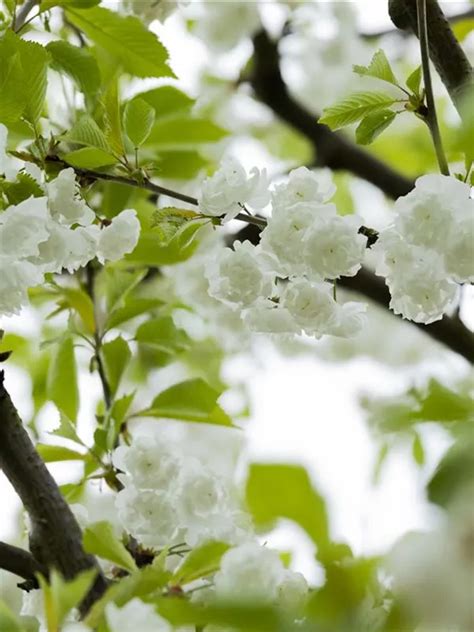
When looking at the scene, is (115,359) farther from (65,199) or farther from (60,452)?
(65,199)

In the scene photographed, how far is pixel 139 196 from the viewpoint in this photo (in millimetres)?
1196

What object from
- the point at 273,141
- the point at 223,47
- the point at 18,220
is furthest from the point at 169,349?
the point at 273,141

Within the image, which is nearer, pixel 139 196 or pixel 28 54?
pixel 28 54

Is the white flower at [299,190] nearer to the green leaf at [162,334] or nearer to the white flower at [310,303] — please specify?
the white flower at [310,303]

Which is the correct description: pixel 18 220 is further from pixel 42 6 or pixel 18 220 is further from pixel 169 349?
pixel 169 349

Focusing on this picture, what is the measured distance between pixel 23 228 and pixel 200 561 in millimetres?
244

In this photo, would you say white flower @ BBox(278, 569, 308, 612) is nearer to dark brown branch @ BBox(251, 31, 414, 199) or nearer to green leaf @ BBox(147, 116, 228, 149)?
green leaf @ BBox(147, 116, 228, 149)

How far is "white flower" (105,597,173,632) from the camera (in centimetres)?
48

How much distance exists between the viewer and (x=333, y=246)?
63 centimetres

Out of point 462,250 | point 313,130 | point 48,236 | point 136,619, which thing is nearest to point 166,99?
point 48,236

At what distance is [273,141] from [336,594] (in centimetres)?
215

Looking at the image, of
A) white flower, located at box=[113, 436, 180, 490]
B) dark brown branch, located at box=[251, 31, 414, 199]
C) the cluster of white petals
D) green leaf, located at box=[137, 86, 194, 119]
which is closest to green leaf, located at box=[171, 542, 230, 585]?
the cluster of white petals

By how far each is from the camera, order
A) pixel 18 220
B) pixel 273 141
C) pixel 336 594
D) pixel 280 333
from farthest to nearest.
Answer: pixel 273 141
pixel 280 333
pixel 18 220
pixel 336 594

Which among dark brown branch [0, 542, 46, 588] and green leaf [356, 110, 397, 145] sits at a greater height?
green leaf [356, 110, 397, 145]
